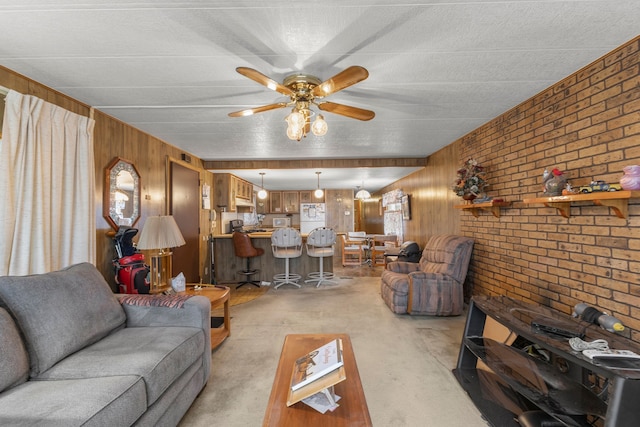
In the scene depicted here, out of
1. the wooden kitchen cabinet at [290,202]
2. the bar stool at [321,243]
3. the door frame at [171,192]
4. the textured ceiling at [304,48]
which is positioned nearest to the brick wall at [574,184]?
the textured ceiling at [304,48]

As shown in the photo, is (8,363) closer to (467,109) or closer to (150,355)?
(150,355)

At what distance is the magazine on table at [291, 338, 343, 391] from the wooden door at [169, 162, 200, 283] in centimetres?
314

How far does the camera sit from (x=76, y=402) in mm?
1139

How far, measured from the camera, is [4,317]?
4.38ft

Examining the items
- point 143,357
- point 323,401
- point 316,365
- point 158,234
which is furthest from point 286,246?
point 323,401

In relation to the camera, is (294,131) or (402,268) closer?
(294,131)

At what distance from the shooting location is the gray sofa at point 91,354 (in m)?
1.16

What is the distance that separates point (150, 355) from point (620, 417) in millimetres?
2219

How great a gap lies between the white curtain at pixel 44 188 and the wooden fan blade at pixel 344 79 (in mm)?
2037

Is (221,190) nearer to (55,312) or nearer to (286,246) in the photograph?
(286,246)

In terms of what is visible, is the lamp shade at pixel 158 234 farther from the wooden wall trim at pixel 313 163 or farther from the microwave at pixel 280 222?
the microwave at pixel 280 222

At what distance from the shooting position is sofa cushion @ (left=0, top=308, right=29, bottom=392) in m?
1.25

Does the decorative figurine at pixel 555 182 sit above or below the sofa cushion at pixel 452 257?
above

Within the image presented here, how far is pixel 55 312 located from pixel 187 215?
2975 mm
